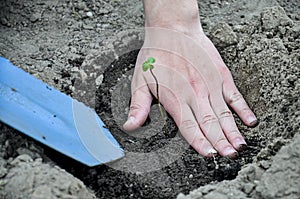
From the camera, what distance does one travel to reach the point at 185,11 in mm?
2330

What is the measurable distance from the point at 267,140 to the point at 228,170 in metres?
0.22

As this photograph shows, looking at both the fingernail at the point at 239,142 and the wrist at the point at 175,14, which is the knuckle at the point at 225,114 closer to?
the fingernail at the point at 239,142

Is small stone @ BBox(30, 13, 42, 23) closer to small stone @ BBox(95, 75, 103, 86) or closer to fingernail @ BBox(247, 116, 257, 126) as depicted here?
small stone @ BBox(95, 75, 103, 86)

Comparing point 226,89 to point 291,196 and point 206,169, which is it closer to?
point 206,169

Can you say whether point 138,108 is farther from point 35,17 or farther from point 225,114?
point 35,17

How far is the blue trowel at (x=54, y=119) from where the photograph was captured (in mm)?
1875

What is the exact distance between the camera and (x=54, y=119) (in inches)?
78.1

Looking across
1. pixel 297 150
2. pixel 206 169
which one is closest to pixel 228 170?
pixel 206 169

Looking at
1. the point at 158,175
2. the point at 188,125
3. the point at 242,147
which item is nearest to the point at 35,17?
the point at 188,125

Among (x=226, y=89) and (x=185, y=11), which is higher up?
(x=185, y=11)

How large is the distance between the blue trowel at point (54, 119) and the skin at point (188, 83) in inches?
7.2

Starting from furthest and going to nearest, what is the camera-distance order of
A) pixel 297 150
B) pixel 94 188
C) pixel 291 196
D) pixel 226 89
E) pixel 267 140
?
1. pixel 226 89
2. pixel 267 140
3. pixel 94 188
4. pixel 297 150
5. pixel 291 196

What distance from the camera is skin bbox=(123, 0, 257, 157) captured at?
2.16 meters

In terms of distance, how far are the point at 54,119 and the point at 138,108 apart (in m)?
0.39
